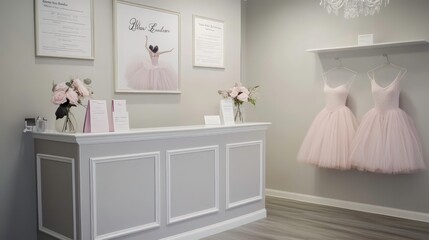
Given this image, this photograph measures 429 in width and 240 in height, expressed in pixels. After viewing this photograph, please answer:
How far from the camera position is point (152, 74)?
152 inches

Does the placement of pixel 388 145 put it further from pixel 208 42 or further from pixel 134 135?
pixel 134 135

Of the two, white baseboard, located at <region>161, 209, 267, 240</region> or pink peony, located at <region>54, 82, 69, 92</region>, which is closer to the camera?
pink peony, located at <region>54, 82, 69, 92</region>

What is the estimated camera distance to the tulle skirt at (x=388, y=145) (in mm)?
4023

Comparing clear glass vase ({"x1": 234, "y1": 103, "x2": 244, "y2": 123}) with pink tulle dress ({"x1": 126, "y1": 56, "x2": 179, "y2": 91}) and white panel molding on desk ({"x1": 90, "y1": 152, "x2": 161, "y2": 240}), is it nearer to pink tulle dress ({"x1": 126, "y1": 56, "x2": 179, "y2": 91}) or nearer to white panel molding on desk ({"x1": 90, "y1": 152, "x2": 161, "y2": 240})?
pink tulle dress ({"x1": 126, "y1": 56, "x2": 179, "y2": 91})

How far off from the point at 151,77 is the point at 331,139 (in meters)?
2.06

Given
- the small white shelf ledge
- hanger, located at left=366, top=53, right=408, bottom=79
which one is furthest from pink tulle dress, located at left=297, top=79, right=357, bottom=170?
the small white shelf ledge

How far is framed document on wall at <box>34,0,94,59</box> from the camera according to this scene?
123 inches

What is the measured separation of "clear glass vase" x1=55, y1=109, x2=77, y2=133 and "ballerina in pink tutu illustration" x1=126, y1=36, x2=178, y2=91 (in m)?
0.68

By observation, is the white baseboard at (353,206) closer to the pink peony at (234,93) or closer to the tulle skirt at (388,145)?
the tulle skirt at (388,145)

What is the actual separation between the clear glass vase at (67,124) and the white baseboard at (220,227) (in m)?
1.17

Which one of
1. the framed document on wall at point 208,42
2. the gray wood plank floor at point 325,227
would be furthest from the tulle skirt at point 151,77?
the gray wood plank floor at point 325,227

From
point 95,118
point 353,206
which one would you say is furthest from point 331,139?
point 95,118

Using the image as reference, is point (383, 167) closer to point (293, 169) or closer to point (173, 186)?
point (293, 169)

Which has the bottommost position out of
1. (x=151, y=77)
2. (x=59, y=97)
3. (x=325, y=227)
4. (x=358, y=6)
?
(x=325, y=227)
